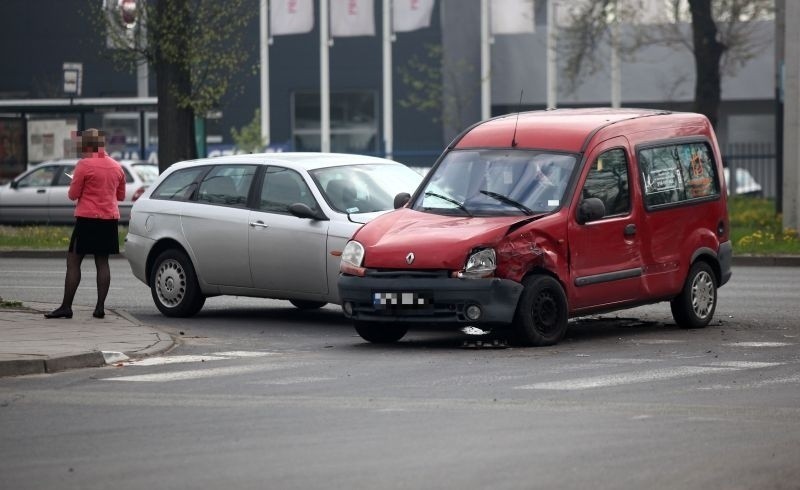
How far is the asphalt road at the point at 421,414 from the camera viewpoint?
25.7 ft

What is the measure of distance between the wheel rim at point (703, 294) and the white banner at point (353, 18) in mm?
36434

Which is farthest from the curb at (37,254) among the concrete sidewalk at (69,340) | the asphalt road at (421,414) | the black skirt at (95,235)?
the asphalt road at (421,414)

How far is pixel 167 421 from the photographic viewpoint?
9.49 metres

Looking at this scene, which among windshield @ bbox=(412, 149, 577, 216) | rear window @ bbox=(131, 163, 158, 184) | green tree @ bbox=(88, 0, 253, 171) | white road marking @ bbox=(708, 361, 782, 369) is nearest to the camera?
white road marking @ bbox=(708, 361, 782, 369)

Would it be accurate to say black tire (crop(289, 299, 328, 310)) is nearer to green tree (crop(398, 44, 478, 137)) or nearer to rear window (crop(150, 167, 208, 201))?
rear window (crop(150, 167, 208, 201))

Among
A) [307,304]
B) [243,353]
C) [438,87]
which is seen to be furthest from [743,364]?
[438,87]

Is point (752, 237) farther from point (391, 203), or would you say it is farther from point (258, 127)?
point (258, 127)

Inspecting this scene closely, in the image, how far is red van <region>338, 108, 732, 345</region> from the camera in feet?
43.2

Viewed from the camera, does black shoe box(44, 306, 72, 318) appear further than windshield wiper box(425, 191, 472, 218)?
Yes

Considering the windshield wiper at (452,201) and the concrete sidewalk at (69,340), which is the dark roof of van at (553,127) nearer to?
the windshield wiper at (452,201)

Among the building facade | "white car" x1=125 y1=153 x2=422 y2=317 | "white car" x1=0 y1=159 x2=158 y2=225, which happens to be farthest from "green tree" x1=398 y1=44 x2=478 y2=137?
"white car" x1=125 y1=153 x2=422 y2=317

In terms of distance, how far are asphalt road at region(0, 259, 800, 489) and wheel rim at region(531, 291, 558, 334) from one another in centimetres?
22

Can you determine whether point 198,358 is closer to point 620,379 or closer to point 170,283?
point 620,379

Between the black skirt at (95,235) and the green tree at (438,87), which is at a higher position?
the green tree at (438,87)
